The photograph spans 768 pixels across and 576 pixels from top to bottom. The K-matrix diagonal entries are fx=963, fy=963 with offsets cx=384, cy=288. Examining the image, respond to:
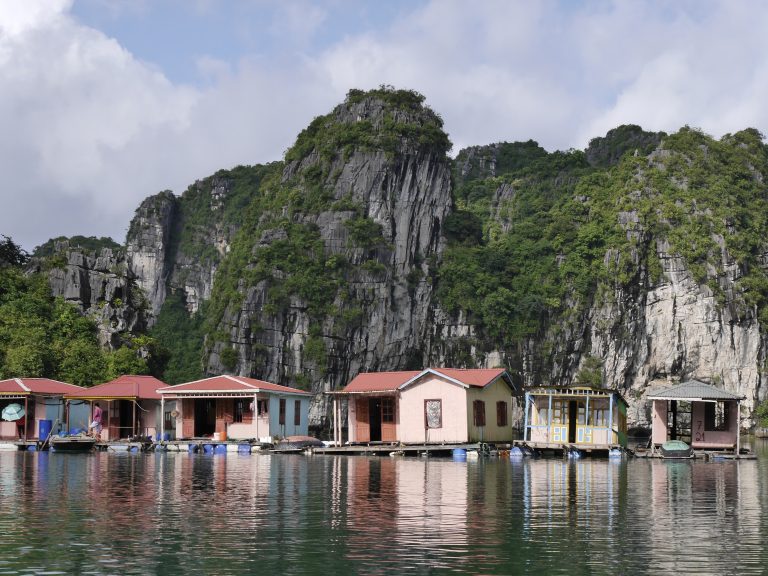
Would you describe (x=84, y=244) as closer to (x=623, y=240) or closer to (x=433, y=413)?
(x=623, y=240)

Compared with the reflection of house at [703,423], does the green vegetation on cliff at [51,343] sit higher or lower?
higher

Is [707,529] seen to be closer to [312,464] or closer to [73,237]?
[312,464]

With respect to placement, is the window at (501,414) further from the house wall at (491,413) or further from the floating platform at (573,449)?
the floating platform at (573,449)

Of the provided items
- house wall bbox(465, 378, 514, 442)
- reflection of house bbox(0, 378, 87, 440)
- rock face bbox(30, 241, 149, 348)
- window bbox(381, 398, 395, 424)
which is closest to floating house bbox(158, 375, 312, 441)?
window bbox(381, 398, 395, 424)

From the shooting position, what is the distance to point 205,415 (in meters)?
55.8

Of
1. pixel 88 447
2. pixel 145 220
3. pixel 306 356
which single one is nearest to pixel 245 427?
pixel 88 447

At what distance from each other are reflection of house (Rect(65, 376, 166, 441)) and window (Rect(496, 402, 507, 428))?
19.0 metres

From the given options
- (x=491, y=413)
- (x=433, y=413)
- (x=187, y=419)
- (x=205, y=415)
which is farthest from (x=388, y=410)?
(x=187, y=419)


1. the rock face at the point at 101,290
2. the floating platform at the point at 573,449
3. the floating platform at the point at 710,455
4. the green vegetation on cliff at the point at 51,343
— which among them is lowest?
the floating platform at the point at 710,455

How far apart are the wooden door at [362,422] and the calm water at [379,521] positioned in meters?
17.5

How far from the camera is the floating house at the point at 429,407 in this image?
4939 cm

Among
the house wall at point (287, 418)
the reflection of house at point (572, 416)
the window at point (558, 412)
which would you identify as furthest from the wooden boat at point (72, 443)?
the window at point (558, 412)

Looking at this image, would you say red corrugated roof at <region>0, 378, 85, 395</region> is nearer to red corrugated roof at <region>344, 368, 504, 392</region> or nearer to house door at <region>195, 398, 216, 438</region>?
house door at <region>195, 398, 216, 438</region>

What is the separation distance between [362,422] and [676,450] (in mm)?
17517
